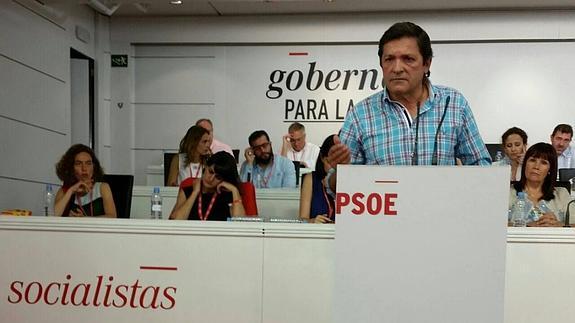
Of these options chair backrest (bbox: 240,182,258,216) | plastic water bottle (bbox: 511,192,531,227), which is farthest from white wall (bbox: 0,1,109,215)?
plastic water bottle (bbox: 511,192,531,227)

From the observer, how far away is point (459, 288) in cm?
112

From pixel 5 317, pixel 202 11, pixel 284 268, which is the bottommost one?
pixel 5 317

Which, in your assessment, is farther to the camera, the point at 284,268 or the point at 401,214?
the point at 284,268

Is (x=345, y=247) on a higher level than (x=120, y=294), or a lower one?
higher

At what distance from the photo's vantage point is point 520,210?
2.60 metres

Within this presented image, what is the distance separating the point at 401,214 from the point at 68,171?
2.58 metres

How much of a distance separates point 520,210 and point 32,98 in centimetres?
474

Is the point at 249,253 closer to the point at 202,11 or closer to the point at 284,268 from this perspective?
the point at 284,268

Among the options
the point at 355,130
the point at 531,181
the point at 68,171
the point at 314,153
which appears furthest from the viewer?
the point at 314,153

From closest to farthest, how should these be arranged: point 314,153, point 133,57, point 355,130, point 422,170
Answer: point 422,170 → point 355,130 → point 314,153 → point 133,57

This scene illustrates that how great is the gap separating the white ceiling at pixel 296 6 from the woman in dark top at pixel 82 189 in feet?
9.82

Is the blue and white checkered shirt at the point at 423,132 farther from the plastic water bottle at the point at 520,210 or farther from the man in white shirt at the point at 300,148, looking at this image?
the man in white shirt at the point at 300,148

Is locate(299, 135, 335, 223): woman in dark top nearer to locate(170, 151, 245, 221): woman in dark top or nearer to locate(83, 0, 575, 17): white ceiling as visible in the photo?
locate(170, 151, 245, 221): woman in dark top

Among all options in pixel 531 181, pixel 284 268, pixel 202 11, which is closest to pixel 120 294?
pixel 284 268
